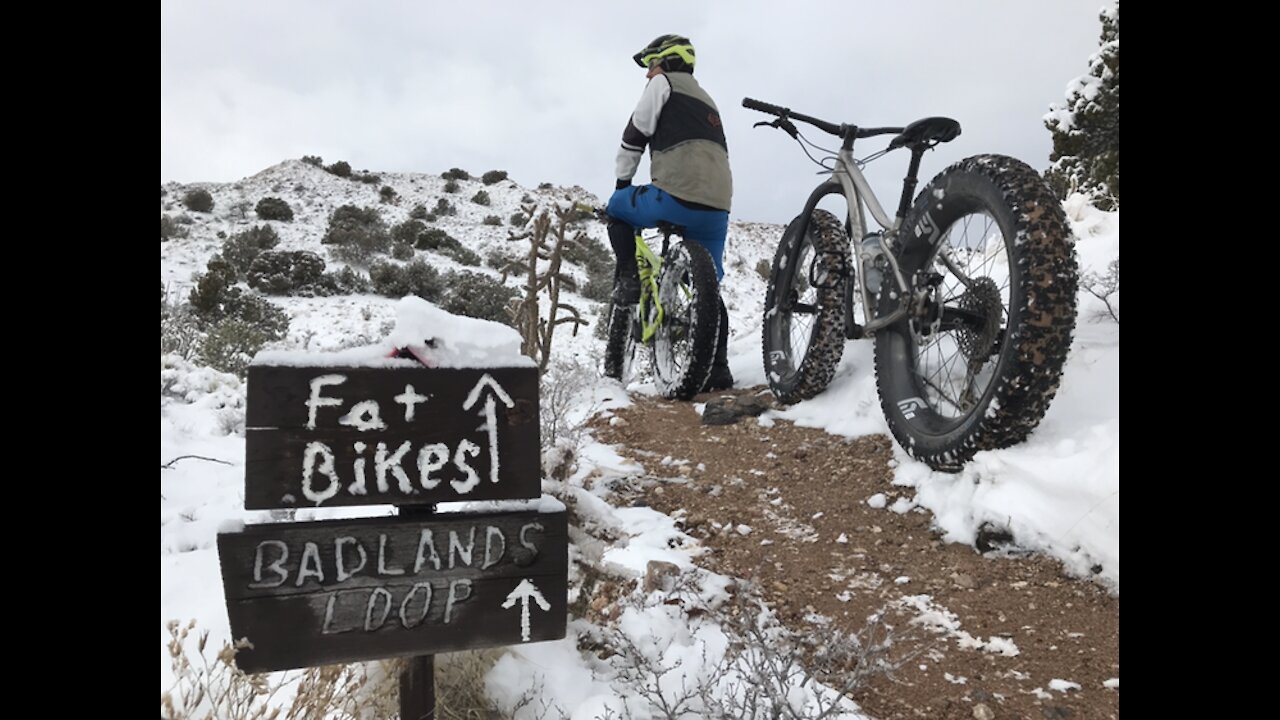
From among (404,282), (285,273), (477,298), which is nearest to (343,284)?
(285,273)

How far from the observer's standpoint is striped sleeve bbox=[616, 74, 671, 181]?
5.04 meters

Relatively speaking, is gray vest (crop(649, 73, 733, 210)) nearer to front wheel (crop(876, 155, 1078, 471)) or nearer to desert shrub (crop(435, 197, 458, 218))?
front wheel (crop(876, 155, 1078, 471))

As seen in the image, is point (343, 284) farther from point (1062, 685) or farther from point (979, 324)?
point (1062, 685)

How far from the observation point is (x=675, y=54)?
5219mm

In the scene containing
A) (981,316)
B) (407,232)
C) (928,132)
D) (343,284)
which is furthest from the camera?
(407,232)

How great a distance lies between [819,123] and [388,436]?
393 centimetres

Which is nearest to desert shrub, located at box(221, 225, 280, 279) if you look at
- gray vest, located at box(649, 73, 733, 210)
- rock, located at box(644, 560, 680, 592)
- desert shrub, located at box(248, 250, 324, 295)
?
desert shrub, located at box(248, 250, 324, 295)

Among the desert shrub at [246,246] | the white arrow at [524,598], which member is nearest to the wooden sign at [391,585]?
the white arrow at [524,598]

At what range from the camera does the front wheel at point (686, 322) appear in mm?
4852

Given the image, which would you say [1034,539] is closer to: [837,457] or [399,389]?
[837,457]

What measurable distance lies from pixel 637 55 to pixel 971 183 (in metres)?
3.29

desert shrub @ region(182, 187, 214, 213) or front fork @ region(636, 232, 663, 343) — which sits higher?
desert shrub @ region(182, 187, 214, 213)

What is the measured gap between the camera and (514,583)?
4.67 ft

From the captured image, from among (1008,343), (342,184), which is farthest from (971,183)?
(342,184)
